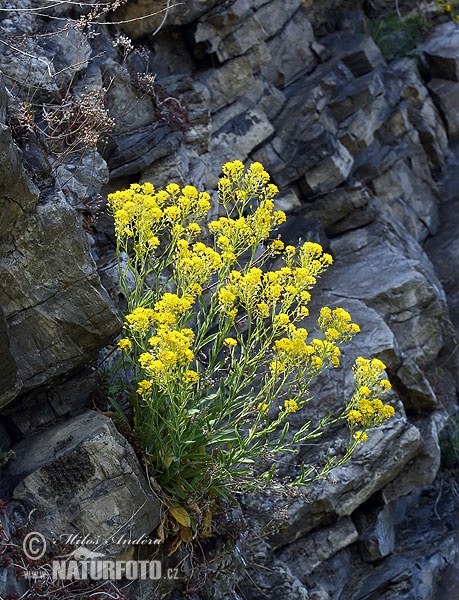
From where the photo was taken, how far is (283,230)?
859 cm

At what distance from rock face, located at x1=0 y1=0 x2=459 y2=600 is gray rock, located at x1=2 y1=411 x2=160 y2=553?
0.04 feet

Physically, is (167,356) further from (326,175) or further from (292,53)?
(292,53)

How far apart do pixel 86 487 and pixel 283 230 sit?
439cm

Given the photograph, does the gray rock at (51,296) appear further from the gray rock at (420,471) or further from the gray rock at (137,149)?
the gray rock at (420,471)

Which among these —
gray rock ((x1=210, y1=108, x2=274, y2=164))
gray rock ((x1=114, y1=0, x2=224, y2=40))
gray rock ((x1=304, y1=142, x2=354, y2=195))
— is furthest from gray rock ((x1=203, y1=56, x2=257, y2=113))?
gray rock ((x1=304, y1=142, x2=354, y2=195))

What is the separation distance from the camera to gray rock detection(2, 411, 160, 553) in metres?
4.80

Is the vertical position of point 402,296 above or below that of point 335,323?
below

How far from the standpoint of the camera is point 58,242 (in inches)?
196

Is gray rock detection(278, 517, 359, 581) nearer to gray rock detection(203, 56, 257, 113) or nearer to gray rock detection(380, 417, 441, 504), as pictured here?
gray rock detection(380, 417, 441, 504)

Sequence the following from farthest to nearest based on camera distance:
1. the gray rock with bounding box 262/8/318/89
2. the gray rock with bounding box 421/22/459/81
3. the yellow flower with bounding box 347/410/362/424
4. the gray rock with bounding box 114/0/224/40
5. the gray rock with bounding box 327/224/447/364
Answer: the gray rock with bounding box 421/22/459/81 → the gray rock with bounding box 262/8/318/89 → the gray rock with bounding box 327/224/447/364 → the gray rock with bounding box 114/0/224/40 → the yellow flower with bounding box 347/410/362/424

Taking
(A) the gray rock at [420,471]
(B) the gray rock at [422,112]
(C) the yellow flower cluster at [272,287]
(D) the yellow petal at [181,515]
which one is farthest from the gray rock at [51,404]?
(B) the gray rock at [422,112]

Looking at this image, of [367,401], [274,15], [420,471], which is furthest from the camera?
[274,15]

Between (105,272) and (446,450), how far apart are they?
430 cm

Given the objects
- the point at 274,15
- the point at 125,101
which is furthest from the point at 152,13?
the point at 274,15
